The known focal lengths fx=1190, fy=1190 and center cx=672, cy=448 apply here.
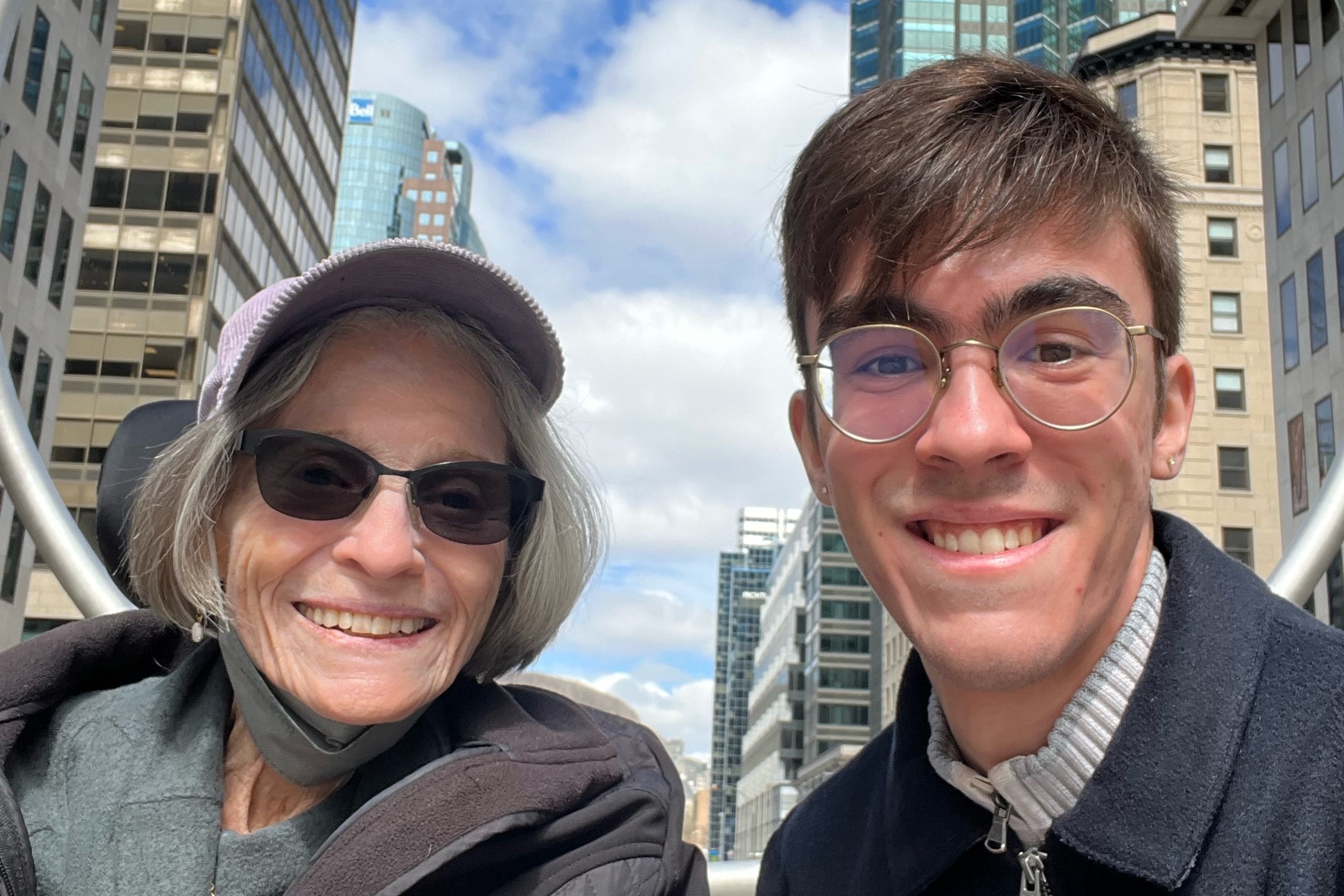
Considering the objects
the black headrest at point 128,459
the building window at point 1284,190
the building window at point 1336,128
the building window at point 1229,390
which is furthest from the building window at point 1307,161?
the building window at point 1229,390

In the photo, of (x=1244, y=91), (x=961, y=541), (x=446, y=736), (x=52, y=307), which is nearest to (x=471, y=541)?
(x=446, y=736)

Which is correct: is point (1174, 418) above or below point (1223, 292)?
below

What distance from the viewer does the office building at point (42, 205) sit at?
2395 cm

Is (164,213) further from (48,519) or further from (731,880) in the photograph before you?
(731,880)

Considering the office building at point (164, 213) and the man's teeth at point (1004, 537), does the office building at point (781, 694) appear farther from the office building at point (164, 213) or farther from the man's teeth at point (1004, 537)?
the man's teeth at point (1004, 537)

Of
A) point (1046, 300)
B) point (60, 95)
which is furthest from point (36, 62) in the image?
point (1046, 300)

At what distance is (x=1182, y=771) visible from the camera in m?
1.73

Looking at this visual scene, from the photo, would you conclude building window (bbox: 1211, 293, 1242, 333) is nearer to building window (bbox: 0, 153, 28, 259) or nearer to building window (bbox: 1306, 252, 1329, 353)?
building window (bbox: 1306, 252, 1329, 353)

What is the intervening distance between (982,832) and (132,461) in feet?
5.82

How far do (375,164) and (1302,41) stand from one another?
181 m

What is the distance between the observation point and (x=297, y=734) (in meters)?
2.11

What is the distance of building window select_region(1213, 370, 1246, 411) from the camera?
135 feet

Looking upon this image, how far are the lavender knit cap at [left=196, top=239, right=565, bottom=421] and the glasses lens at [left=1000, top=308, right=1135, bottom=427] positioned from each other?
90cm

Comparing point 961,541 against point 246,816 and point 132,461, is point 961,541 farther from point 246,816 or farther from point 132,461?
point 132,461
